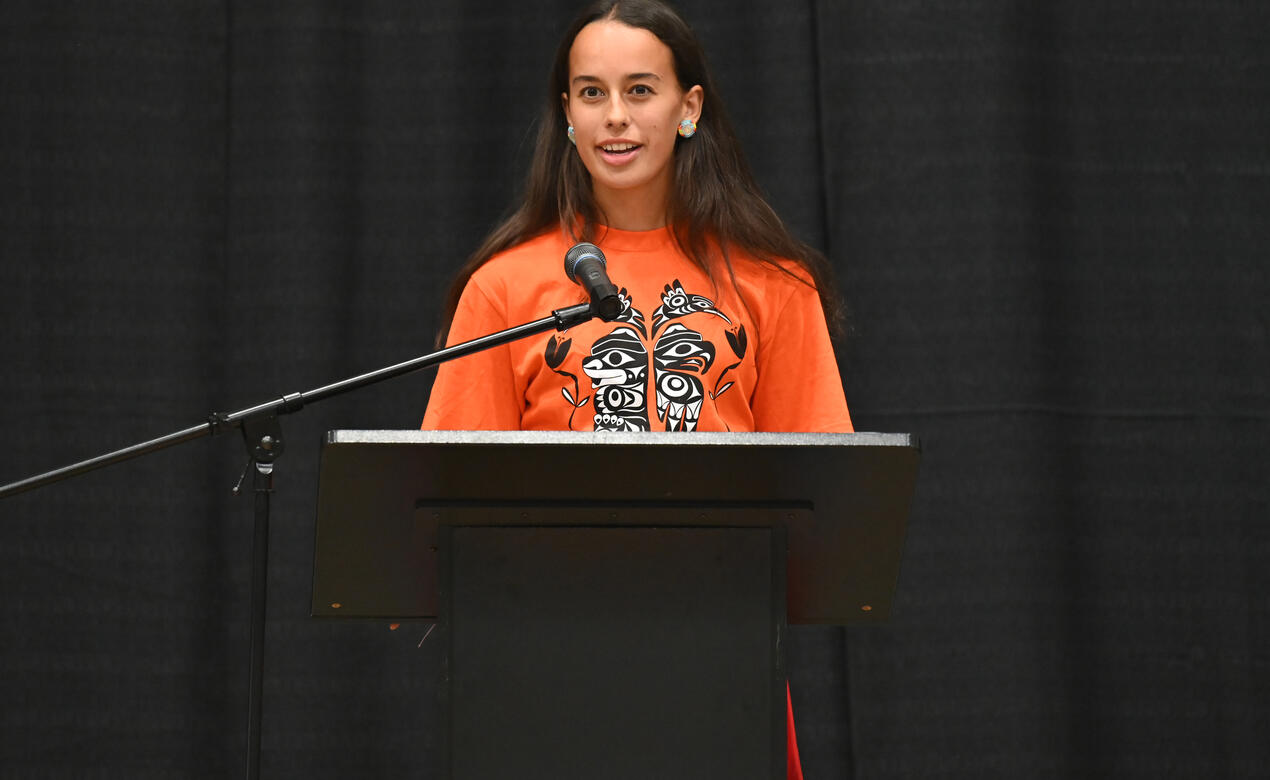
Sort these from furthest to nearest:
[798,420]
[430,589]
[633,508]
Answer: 1. [798,420]
2. [430,589]
3. [633,508]

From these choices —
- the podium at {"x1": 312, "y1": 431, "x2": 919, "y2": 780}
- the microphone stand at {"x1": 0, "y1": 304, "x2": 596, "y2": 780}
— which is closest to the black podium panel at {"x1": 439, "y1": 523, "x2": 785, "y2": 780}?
the podium at {"x1": 312, "y1": 431, "x2": 919, "y2": 780}

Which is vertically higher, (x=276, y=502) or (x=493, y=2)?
(x=493, y=2)

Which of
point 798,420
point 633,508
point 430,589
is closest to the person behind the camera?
Answer: point 633,508

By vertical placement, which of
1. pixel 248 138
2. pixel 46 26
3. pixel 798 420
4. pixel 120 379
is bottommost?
pixel 798 420

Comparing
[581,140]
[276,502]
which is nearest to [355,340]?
[276,502]

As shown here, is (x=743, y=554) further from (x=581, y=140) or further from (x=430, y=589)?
(x=581, y=140)

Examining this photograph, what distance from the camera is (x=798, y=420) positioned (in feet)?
6.21

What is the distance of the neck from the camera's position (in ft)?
6.41

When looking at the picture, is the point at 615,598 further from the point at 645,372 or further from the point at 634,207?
the point at 634,207

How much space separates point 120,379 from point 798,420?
57.7 inches

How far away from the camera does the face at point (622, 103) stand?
73.7 inches

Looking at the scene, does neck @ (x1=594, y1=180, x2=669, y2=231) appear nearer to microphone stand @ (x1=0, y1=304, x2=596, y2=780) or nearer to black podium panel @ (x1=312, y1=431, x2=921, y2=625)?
microphone stand @ (x1=0, y1=304, x2=596, y2=780)

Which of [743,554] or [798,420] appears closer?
[743,554]

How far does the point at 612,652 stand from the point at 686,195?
85cm
